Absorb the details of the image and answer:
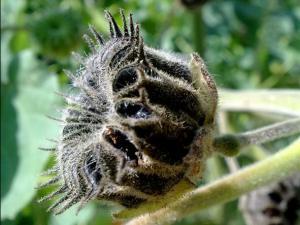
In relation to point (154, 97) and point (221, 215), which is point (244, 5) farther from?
point (154, 97)

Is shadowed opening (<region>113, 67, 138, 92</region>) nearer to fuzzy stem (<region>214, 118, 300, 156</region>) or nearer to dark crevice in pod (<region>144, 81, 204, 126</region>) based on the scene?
dark crevice in pod (<region>144, 81, 204, 126</region>)

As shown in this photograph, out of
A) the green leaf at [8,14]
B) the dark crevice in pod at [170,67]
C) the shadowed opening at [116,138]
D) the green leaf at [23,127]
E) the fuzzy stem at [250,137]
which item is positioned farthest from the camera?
the green leaf at [8,14]

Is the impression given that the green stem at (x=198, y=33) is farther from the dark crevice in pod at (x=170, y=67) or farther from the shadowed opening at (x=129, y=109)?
the shadowed opening at (x=129, y=109)

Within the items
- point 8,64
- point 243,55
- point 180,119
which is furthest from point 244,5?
point 180,119

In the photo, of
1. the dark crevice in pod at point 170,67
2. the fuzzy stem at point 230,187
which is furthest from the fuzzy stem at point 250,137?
the dark crevice in pod at point 170,67

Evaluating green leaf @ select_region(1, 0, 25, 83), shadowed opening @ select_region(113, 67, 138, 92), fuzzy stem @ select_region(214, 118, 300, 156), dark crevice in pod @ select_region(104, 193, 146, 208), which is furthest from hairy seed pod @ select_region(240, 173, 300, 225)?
green leaf @ select_region(1, 0, 25, 83)

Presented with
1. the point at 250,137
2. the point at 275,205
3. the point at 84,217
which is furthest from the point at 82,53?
the point at 275,205

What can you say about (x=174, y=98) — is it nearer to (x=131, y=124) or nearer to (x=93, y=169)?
(x=131, y=124)
